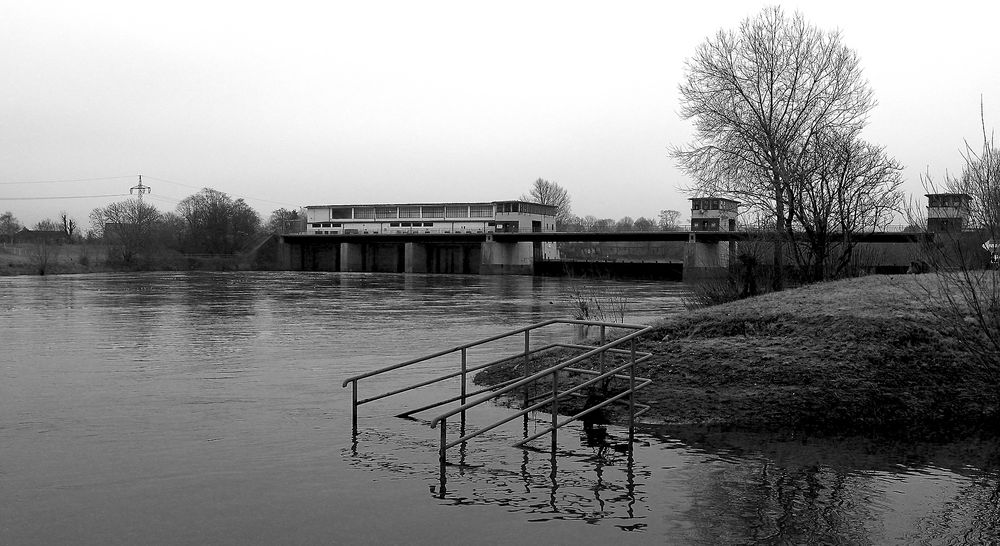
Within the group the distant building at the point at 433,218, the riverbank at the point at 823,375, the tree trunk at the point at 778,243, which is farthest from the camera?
the distant building at the point at 433,218

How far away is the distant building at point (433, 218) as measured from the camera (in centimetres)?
9475

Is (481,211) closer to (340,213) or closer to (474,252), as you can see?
(474,252)

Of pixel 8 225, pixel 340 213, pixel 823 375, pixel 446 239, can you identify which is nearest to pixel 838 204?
pixel 823 375

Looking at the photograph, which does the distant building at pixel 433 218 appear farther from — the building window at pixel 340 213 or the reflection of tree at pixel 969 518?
the reflection of tree at pixel 969 518

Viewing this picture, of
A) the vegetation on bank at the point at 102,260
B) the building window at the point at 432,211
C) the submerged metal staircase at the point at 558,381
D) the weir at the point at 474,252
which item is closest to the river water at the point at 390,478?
the submerged metal staircase at the point at 558,381

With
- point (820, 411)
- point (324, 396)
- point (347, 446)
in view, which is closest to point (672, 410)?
point (820, 411)

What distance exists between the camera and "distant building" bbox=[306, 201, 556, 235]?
94750mm

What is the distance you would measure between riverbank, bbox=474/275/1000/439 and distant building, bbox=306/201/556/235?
263ft

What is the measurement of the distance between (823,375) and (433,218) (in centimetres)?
9004

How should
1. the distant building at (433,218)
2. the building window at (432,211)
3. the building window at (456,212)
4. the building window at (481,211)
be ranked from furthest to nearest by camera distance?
the building window at (432,211)
the building window at (456,212)
the building window at (481,211)
the distant building at (433,218)

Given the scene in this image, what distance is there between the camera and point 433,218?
10019 cm

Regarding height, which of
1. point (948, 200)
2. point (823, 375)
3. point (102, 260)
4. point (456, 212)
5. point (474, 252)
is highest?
point (456, 212)

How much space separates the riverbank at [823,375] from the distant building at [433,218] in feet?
263

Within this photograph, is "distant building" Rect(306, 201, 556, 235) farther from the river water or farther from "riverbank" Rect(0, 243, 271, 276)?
the river water
